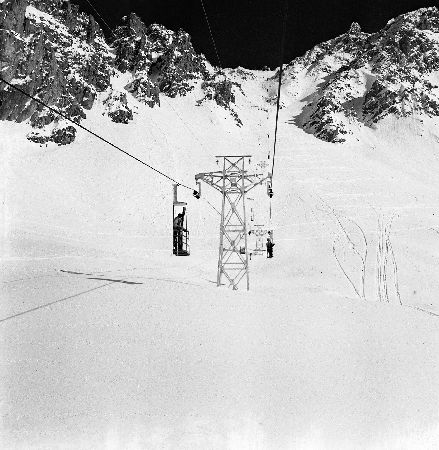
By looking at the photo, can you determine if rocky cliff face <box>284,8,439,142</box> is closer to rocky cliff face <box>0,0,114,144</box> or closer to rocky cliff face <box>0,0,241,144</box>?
rocky cliff face <box>0,0,241,144</box>

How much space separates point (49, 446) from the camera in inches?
163

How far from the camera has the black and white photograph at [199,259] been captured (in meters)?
4.91

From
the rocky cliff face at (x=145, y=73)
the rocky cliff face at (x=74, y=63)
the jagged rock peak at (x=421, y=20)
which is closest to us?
the rocky cliff face at (x=74, y=63)

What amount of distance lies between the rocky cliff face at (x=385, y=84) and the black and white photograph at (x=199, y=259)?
3.07 ft

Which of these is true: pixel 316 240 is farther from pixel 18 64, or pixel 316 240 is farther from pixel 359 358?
pixel 18 64

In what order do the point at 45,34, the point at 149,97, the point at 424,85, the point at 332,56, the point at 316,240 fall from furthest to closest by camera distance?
the point at 332,56 < the point at 424,85 < the point at 149,97 < the point at 45,34 < the point at 316,240

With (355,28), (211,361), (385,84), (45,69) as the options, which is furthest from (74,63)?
(355,28)

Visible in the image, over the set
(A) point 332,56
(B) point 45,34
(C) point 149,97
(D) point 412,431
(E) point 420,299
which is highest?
(A) point 332,56

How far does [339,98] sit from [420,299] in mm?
100451

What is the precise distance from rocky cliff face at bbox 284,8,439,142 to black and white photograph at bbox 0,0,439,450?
0.93 metres

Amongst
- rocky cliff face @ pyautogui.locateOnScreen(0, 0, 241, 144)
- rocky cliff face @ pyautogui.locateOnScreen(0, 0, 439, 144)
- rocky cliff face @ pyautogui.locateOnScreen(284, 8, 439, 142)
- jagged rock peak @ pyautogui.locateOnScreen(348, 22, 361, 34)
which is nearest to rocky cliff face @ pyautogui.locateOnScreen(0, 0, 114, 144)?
rocky cliff face @ pyautogui.locateOnScreen(0, 0, 241, 144)

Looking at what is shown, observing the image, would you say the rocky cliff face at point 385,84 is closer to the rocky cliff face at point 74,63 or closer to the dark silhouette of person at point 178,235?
the rocky cliff face at point 74,63

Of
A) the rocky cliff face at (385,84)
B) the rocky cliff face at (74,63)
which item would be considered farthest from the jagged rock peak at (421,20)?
the rocky cliff face at (74,63)

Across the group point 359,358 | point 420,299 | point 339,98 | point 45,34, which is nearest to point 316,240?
point 420,299
